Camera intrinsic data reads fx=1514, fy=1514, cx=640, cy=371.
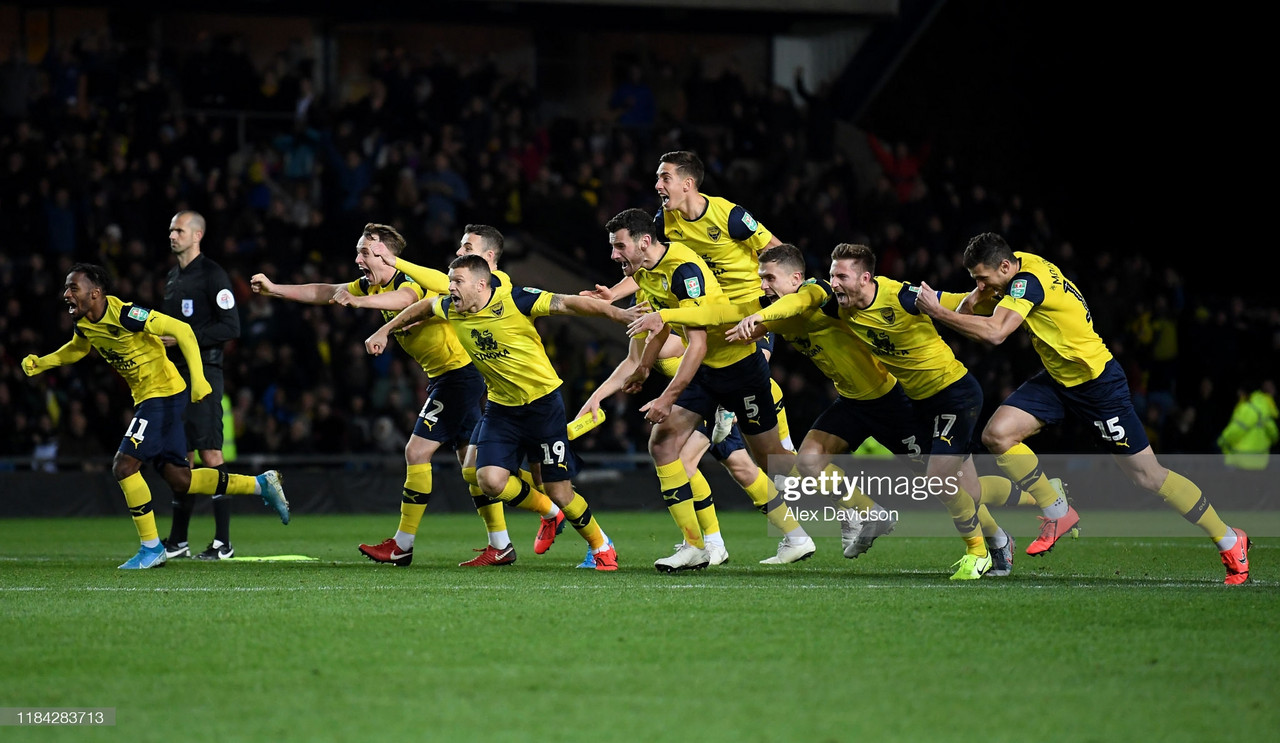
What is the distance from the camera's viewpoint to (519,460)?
925 cm

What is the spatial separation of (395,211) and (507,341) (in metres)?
10.9

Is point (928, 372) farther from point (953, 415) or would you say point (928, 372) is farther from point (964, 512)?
point (964, 512)

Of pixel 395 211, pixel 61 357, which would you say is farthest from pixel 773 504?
pixel 395 211

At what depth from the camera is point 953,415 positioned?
28.7 ft

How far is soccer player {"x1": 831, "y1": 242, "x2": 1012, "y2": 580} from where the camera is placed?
336 inches

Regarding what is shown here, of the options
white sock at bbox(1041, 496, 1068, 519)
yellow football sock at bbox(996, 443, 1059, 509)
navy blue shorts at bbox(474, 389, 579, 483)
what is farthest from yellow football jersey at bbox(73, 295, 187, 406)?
white sock at bbox(1041, 496, 1068, 519)

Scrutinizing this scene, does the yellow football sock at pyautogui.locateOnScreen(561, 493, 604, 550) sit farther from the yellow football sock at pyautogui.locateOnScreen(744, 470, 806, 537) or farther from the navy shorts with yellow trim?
the navy shorts with yellow trim

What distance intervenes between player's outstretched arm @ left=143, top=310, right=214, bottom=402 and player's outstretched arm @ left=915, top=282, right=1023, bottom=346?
4.56 meters

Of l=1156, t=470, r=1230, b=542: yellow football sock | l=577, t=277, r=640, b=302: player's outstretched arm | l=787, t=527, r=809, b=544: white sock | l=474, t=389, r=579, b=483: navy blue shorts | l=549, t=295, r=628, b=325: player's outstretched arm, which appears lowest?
l=787, t=527, r=809, b=544: white sock

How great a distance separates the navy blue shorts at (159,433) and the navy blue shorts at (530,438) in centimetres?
215

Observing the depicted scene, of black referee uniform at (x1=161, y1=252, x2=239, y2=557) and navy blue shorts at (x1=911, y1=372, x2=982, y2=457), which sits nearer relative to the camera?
navy blue shorts at (x1=911, y1=372, x2=982, y2=457)

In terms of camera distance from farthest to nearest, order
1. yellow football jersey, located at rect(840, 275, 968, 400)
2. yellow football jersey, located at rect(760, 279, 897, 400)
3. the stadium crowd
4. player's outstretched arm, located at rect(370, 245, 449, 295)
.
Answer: the stadium crowd, player's outstretched arm, located at rect(370, 245, 449, 295), yellow football jersey, located at rect(760, 279, 897, 400), yellow football jersey, located at rect(840, 275, 968, 400)

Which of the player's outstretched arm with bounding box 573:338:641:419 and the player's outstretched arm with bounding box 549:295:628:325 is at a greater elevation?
the player's outstretched arm with bounding box 549:295:628:325

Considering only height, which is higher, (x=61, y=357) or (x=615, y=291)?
(x=615, y=291)
